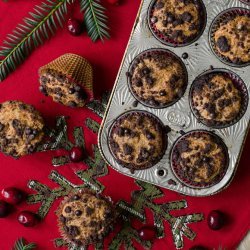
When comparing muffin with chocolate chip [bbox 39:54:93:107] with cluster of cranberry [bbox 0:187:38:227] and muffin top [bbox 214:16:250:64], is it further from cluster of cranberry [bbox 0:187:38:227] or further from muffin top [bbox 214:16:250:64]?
muffin top [bbox 214:16:250:64]

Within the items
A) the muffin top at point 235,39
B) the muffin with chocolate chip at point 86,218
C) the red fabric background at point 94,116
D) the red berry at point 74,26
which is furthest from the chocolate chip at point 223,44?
the muffin with chocolate chip at point 86,218

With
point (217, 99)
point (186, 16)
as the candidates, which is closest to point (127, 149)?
point (217, 99)

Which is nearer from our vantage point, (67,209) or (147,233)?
(67,209)

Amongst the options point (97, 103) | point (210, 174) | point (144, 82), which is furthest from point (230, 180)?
point (97, 103)

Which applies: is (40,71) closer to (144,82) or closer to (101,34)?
(101,34)

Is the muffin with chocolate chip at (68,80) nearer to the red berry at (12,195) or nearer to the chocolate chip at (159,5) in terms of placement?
the chocolate chip at (159,5)

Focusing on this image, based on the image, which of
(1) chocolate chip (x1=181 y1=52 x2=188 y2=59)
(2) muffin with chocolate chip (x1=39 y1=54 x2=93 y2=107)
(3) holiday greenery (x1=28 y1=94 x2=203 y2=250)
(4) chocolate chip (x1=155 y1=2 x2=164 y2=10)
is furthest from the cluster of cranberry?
(4) chocolate chip (x1=155 y1=2 x2=164 y2=10)

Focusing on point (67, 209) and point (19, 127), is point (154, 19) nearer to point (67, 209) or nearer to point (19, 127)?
point (19, 127)
